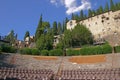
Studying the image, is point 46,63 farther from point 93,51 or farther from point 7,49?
point 7,49

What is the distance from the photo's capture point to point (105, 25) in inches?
3435

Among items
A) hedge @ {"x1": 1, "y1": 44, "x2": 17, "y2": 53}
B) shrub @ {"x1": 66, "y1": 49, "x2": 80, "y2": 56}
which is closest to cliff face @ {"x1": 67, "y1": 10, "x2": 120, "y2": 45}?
shrub @ {"x1": 66, "y1": 49, "x2": 80, "y2": 56}

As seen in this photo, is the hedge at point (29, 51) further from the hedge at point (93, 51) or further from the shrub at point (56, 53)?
the hedge at point (93, 51)

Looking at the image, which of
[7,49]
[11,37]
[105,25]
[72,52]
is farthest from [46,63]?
[11,37]

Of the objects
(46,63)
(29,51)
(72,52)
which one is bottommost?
(46,63)

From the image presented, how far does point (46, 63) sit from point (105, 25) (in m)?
47.1

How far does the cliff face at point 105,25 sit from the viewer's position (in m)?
84.3

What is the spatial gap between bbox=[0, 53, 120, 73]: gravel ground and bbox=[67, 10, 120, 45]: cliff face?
124ft

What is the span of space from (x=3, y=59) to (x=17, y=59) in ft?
8.42

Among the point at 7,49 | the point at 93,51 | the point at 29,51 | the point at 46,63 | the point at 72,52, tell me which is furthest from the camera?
the point at 72,52

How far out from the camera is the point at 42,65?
43.9 m

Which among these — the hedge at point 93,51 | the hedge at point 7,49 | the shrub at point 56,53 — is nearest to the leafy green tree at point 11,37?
the hedge at point 7,49

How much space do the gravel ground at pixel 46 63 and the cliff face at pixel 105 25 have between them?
124 feet

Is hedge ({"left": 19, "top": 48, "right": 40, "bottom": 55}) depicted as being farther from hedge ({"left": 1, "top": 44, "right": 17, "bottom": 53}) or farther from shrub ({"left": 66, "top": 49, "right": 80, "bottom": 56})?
shrub ({"left": 66, "top": 49, "right": 80, "bottom": 56})
